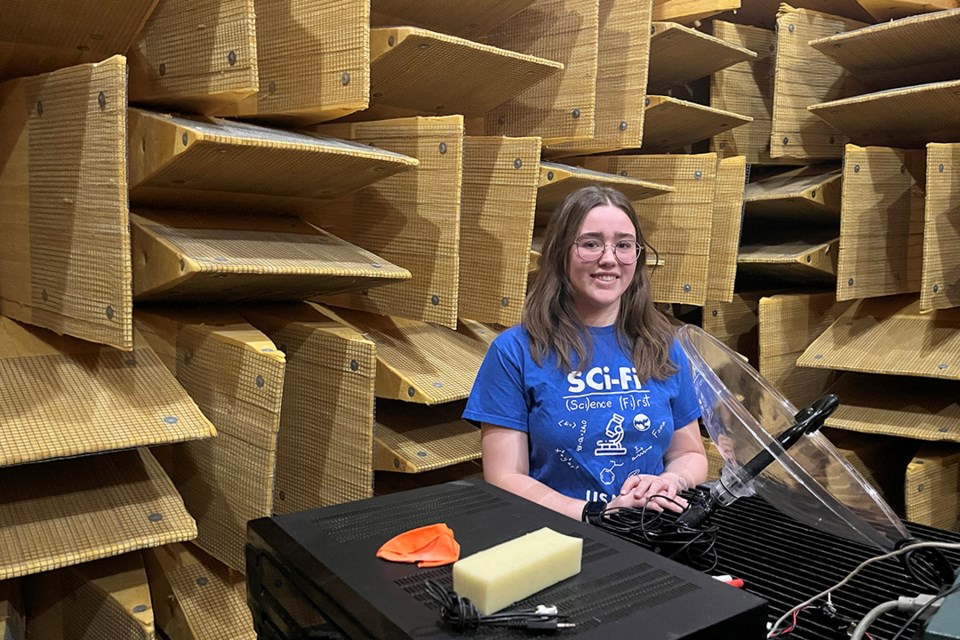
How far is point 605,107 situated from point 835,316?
1075mm

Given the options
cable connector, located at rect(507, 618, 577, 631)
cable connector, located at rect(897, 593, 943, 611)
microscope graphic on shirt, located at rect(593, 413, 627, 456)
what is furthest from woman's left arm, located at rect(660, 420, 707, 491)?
cable connector, located at rect(507, 618, 577, 631)

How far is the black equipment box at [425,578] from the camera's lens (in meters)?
0.64

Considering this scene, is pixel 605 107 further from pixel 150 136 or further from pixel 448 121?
pixel 150 136

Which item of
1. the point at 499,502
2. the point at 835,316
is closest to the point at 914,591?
the point at 499,502

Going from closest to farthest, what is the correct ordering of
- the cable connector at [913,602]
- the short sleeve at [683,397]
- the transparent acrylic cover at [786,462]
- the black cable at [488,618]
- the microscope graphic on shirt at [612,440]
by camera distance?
the black cable at [488,618] < the cable connector at [913,602] < the transparent acrylic cover at [786,462] < the microscope graphic on shirt at [612,440] < the short sleeve at [683,397]

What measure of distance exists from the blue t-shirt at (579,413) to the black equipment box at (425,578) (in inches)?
23.7

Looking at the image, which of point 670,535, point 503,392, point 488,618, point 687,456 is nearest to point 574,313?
point 503,392

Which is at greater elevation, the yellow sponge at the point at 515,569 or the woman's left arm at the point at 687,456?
the yellow sponge at the point at 515,569

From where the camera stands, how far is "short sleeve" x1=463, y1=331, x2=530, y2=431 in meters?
1.55

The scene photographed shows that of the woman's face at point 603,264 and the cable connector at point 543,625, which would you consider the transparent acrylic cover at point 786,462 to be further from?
the woman's face at point 603,264

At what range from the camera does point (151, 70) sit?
5.24ft

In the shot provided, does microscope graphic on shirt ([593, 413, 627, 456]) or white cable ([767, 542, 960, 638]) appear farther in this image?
microscope graphic on shirt ([593, 413, 627, 456])

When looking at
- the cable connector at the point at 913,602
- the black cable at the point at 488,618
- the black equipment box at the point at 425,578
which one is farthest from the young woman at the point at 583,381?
the black cable at the point at 488,618

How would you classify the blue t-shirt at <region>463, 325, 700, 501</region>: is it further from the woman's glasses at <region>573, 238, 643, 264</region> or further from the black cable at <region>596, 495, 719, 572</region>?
the black cable at <region>596, 495, 719, 572</region>
